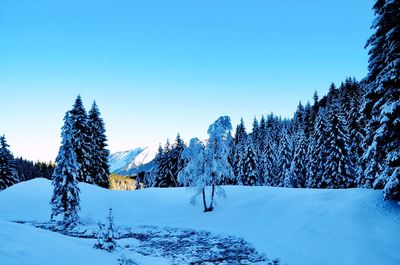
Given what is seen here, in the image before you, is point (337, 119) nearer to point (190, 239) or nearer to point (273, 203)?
point (273, 203)

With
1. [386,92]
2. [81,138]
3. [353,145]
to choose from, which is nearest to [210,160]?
[386,92]

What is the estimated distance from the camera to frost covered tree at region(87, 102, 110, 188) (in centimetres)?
4550

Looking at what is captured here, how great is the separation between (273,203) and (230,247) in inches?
345

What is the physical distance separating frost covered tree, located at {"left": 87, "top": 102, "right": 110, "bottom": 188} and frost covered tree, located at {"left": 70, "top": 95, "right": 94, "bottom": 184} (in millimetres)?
744

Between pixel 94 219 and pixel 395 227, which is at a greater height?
pixel 395 227

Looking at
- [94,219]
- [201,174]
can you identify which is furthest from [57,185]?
[201,174]

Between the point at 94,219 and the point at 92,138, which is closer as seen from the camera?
the point at 94,219

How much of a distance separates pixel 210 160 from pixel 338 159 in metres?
18.1

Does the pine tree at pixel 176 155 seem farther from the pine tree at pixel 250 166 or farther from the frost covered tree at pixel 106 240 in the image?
the frost covered tree at pixel 106 240

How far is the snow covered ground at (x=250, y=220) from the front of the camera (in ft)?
30.9

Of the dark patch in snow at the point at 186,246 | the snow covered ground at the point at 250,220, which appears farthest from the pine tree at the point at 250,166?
the dark patch in snow at the point at 186,246

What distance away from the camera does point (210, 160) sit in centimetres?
2930

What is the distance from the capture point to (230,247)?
18438 millimetres

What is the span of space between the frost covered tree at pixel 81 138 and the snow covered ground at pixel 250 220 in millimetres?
5334
